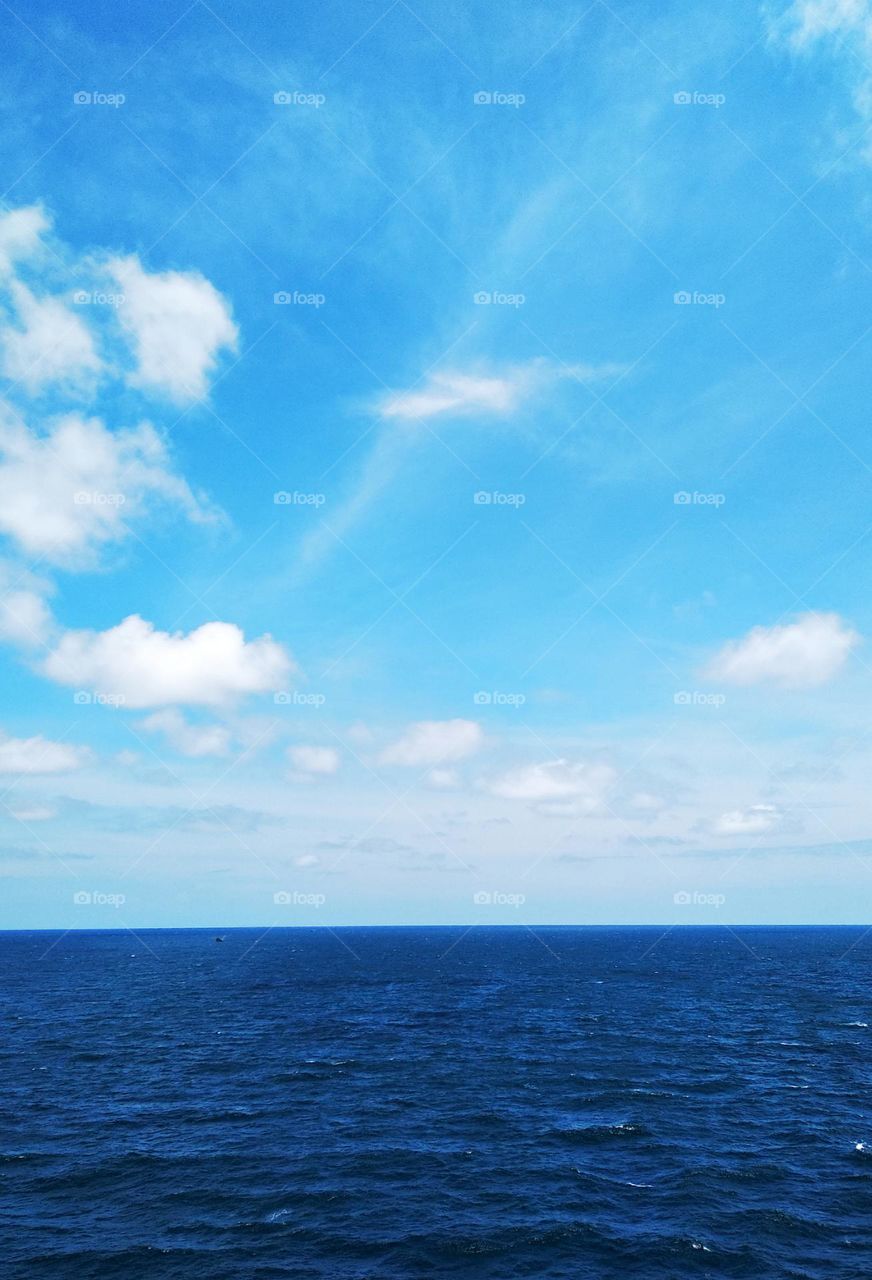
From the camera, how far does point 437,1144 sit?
39.8 metres

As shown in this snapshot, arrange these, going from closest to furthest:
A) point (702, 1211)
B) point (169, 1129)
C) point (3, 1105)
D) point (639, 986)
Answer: point (702, 1211) → point (169, 1129) → point (3, 1105) → point (639, 986)

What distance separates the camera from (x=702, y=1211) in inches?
1250

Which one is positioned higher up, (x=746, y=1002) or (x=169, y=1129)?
(x=169, y=1129)

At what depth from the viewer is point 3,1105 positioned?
48.1 meters

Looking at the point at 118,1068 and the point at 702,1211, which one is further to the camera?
the point at 118,1068

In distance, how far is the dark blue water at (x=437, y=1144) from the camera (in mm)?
28697

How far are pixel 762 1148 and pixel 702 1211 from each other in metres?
10.5

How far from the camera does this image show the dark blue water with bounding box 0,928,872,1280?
28697 millimetres

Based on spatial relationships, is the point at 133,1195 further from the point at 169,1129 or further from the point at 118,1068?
the point at 118,1068

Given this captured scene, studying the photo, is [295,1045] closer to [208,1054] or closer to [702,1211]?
[208,1054]

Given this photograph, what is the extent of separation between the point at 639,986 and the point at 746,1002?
71.9 feet

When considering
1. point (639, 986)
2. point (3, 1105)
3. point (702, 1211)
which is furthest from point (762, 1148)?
point (639, 986)

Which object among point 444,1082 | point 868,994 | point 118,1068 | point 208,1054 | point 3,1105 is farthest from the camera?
point 868,994

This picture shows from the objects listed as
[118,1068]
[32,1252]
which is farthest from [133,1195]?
[118,1068]
